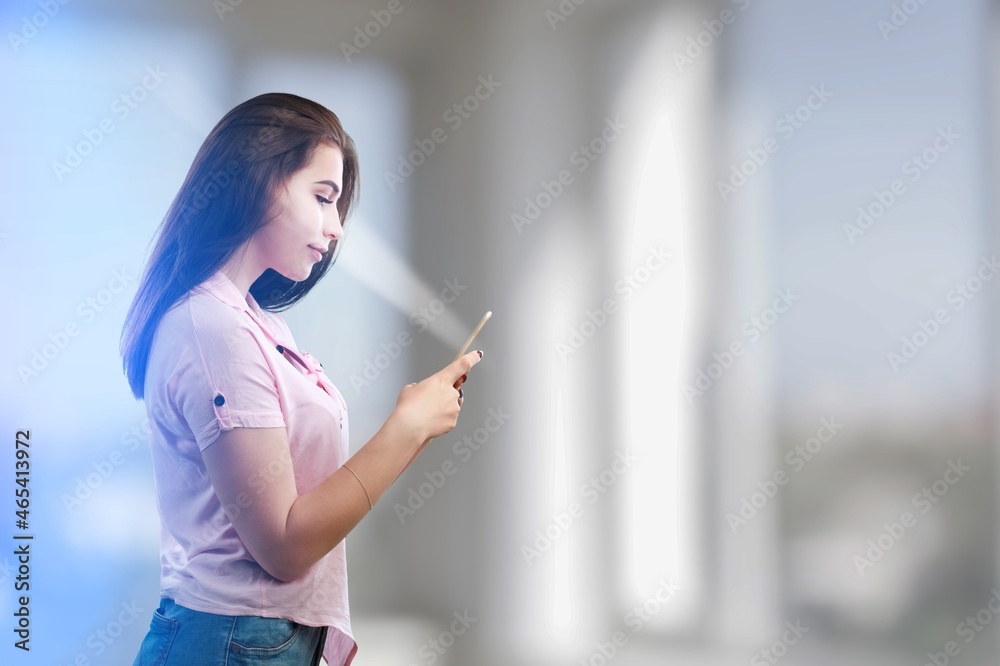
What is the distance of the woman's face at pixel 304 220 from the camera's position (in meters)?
1.32

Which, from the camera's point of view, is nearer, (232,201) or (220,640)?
(220,640)

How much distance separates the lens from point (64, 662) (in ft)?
4.94

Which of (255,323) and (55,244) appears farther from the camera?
(55,244)

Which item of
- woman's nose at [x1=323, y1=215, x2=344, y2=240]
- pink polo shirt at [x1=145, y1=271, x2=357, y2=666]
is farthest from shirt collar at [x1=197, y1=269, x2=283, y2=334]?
woman's nose at [x1=323, y1=215, x2=344, y2=240]

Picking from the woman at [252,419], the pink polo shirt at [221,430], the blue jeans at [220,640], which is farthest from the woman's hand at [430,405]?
the blue jeans at [220,640]

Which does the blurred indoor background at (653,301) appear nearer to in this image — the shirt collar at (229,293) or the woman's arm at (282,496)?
the shirt collar at (229,293)

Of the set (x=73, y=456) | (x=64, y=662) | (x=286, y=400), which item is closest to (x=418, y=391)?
(x=286, y=400)

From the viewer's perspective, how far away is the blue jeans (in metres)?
1.09

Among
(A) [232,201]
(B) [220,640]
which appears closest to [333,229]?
(A) [232,201]

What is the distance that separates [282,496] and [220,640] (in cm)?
20

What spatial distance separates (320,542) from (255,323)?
300 millimetres

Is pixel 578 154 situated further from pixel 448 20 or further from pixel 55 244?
pixel 55 244

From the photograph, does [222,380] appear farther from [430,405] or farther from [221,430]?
[430,405]

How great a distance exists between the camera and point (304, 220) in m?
Answer: 1.34
